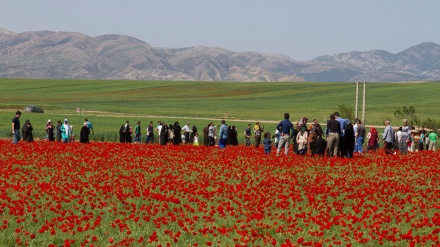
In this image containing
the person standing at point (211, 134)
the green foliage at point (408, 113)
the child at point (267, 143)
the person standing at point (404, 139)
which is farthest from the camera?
the green foliage at point (408, 113)

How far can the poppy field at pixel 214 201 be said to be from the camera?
14.8 meters

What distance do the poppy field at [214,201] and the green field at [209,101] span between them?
163 feet

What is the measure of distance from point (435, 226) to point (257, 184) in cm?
699

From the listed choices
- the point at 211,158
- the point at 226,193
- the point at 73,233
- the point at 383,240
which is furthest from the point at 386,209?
the point at 211,158

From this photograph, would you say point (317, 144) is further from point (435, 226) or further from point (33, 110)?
point (33, 110)

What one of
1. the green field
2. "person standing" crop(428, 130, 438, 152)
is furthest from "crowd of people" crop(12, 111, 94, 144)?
the green field

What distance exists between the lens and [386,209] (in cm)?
1800

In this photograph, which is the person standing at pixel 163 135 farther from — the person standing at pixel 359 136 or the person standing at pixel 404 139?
the person standing at pixel 404 139

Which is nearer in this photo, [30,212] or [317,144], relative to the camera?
[30,212]

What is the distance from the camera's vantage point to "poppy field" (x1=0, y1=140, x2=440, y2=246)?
14750mm

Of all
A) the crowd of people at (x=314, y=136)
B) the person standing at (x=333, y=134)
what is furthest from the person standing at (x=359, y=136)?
the person standing at (x=333, y=134)

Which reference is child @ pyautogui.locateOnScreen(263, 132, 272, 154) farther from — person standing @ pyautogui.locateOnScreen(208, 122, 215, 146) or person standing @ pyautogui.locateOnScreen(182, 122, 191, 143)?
person standing @ pyautogui.locateOnScreen(182, 122, 191, 143)

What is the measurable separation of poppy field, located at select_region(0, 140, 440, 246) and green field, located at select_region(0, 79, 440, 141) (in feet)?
163

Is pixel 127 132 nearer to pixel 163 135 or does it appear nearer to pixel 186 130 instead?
pixel 186 130
